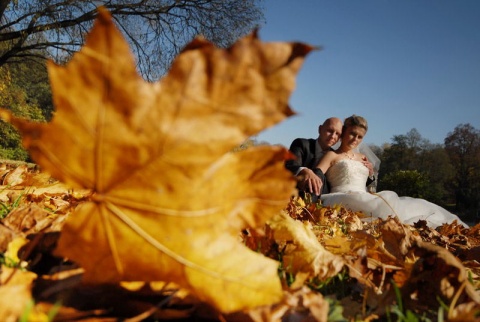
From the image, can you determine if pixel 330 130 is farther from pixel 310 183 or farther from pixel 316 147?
pixel 310 183

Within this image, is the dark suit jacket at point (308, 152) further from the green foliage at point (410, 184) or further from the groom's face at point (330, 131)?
the green foliage at point (410, 184)

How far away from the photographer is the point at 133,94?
49 cm

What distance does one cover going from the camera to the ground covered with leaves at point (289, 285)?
2.02ft

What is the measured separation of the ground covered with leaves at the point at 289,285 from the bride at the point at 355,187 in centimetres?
505

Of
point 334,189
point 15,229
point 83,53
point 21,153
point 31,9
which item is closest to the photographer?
point 83,53

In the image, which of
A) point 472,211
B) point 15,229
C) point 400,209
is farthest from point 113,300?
point 472,211

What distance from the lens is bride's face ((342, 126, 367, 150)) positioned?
6695mm

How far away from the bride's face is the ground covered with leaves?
578 centimetres

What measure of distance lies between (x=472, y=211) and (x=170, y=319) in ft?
102

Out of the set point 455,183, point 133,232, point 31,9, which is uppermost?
point 31,9

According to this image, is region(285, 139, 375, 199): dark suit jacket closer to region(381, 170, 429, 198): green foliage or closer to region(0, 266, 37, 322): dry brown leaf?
region(0, 266, 37, 322): dry brown leaf

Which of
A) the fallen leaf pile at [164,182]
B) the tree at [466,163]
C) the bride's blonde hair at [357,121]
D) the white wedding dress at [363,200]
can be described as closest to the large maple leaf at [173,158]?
the fallen leaf pile at [164,182]

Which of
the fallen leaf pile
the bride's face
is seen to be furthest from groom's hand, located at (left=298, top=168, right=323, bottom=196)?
the fallen leaf pile

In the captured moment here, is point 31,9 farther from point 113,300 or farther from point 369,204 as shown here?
point 113,300
